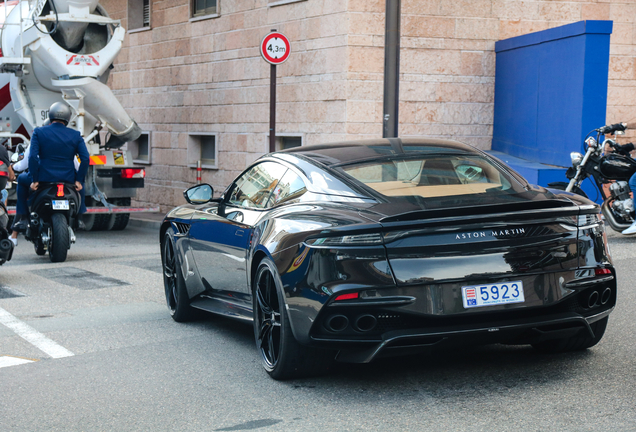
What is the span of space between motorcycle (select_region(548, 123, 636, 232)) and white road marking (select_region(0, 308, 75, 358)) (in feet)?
23.2

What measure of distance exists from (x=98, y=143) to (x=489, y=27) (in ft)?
22.8

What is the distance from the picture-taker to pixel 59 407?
4734 mm

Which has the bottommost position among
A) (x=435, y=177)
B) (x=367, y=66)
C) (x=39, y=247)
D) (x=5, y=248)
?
(x=39, y=247)

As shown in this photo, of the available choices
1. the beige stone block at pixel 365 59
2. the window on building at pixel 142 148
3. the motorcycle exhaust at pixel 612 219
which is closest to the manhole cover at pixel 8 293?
the motorcycle exhaust at pixel 612 219

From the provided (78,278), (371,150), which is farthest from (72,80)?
(371,150)

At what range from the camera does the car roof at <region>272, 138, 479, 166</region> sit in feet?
18.2

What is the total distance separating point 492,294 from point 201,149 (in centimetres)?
1521

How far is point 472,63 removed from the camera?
1529 centimetres

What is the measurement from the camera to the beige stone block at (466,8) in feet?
49.1

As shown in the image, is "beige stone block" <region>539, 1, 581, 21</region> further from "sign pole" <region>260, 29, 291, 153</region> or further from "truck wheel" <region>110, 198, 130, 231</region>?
"truck wheel" <region>110, 198, 130, 231</region>

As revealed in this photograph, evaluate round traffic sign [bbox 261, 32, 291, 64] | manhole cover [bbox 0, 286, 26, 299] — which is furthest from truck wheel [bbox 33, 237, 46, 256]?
round traffic sign [bbox 261, 32, 291, 64]

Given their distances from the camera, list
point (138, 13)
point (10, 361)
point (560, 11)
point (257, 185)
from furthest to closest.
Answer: point (138, 13)
point (560, 11)
point (257, 185)
point (10, 361)

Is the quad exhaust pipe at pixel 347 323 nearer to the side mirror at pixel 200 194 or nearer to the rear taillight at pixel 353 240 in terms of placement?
the rear taillight at pixel 353 240

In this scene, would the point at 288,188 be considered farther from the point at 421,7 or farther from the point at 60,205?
the point at 421,7
